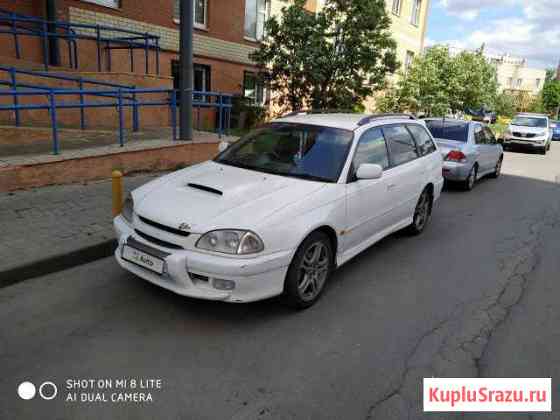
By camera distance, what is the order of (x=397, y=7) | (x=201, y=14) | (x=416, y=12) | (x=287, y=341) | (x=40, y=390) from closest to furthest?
(x=40, y=390) < (x=287, y=341) < (x=201, y=14) < (x=397, y=7) < (x=416, y=12)

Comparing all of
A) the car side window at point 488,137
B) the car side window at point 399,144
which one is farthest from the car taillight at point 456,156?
the car side window at point 399,144

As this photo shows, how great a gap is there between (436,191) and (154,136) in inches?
224

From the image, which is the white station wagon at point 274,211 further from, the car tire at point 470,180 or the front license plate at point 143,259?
the car tire at point 470,180

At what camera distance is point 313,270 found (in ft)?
13.1

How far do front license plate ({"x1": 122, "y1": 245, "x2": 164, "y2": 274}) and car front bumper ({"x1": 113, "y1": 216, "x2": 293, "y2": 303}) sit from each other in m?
0.07

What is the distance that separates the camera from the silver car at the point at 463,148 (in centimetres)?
945

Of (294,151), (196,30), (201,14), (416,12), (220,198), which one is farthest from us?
(416,12)

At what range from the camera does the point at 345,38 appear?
12016mm

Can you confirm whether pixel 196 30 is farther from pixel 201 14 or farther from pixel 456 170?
pixel 456 170

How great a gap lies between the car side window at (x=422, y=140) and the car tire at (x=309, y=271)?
8.64ft

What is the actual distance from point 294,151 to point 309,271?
133 cm

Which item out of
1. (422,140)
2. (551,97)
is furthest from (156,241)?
(551,97)

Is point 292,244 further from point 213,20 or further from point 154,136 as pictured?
point 213,20

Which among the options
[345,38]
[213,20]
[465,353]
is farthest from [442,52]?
[465,353]
